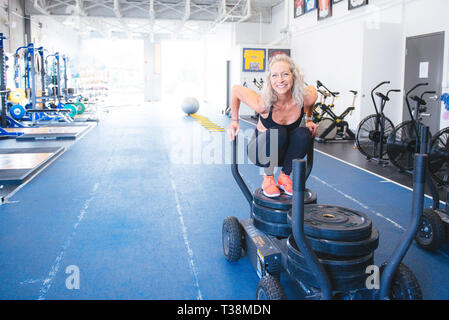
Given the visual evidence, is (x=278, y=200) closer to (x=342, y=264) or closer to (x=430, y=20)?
(x=342, y=264)

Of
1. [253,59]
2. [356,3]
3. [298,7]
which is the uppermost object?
[298,7]

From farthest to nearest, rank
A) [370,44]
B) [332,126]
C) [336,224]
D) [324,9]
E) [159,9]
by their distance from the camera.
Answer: [159,9], [324,9], [370,44], [332,126], [336,224]

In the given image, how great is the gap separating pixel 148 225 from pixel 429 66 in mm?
5516

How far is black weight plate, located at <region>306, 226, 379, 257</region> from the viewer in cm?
164

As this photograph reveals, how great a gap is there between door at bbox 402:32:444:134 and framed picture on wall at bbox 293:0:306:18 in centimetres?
415

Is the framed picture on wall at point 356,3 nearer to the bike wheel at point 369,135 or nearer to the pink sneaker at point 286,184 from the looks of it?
the bike wheel at point 369,135

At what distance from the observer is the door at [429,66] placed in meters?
6.29

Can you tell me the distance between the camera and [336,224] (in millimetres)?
1737

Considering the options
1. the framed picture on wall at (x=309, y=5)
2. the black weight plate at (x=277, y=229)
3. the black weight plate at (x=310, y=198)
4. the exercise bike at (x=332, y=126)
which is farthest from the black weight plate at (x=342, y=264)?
the framed picture on wall at (x=309, y=5)

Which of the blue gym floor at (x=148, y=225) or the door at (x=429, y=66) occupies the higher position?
the door at (x=429, y=66)

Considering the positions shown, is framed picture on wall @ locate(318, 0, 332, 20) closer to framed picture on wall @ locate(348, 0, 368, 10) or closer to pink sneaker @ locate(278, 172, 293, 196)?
framed picture on wall @ locate(348, 0, 368, 10)

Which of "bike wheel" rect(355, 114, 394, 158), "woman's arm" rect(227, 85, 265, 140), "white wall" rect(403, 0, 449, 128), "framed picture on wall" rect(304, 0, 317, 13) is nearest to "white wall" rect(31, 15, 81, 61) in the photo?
"framed picture on wall" rect(304, 0, 317, 13)

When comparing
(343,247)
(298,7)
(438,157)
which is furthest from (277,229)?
(298,7)
